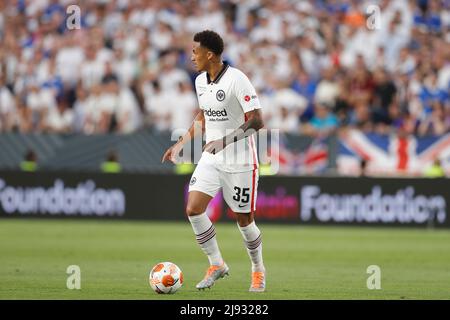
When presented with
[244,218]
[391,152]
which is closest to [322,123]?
[391,152]

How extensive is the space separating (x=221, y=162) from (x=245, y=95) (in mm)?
816

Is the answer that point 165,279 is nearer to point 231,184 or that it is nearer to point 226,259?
point 231,184

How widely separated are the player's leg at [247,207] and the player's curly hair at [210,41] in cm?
141

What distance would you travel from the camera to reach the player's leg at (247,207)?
39.5ft

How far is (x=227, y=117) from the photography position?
12.1 m

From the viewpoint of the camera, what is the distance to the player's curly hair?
11883 millimetres

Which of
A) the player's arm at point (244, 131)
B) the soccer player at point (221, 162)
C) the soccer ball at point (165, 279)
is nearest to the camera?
the soccer ball at point (165, 279)

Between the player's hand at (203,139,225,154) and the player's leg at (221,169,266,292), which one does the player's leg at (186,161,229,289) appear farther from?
the player's hand at (203,139,225,154)

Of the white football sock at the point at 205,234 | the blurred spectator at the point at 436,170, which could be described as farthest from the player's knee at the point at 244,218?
the blurred spectator at the point at 436,170

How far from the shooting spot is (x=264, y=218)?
2412 cm

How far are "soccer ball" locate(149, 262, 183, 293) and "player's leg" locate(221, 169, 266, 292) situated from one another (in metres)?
0.92

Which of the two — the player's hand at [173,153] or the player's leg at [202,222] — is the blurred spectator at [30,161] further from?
the player's leg at [202,222]
